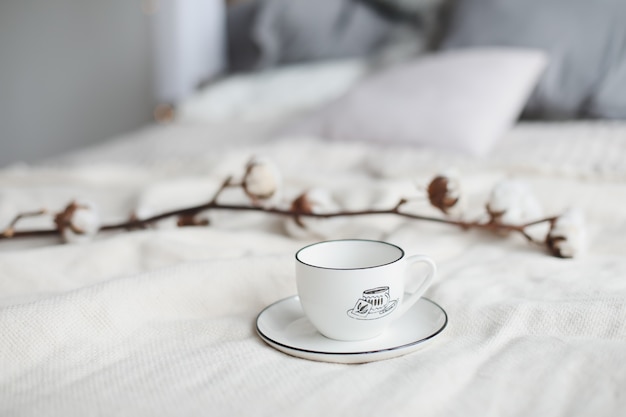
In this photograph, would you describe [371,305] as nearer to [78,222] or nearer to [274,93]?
[78,222]

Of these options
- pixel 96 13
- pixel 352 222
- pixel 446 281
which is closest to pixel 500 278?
pixel 446 281

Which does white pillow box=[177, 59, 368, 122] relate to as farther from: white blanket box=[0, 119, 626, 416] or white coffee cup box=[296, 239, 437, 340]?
white coffee cup box=[296, 239, 437, 340]

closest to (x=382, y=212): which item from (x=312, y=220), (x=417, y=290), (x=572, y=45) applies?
(x=312, y=220)

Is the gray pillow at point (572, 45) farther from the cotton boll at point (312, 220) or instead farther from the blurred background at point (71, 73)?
the blurred background at point (71, 73)

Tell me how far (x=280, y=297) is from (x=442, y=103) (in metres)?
0.78

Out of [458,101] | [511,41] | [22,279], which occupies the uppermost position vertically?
[511,41]

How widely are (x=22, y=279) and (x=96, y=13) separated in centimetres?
223

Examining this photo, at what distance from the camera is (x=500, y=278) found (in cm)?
70

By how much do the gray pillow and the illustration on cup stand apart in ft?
3.34

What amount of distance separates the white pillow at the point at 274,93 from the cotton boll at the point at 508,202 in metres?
0.93

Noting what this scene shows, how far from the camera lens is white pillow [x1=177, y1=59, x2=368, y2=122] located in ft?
5.58

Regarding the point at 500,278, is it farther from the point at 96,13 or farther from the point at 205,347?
the point at 96,13

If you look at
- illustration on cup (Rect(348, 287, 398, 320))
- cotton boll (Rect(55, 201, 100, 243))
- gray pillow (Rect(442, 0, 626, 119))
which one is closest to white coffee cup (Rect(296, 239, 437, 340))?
illustration on cup (Rect(348, 287, 398, 320))

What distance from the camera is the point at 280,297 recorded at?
0.66 meters
